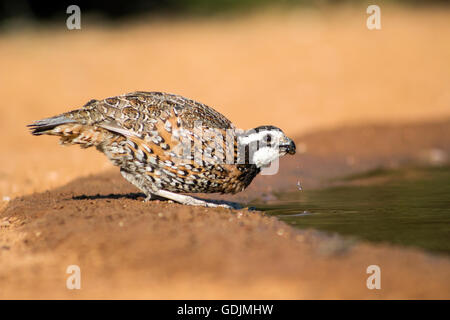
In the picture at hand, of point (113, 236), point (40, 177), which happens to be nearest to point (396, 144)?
point (40, 177)

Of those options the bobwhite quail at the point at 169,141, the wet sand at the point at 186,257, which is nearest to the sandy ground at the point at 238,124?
the wet sand at the point at 186,257

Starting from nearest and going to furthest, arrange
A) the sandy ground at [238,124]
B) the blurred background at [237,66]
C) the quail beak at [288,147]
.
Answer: the sandy ground at [238,124], the quail beak at [288,147], the blurred background at [237,66]

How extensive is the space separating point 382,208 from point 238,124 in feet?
30.1

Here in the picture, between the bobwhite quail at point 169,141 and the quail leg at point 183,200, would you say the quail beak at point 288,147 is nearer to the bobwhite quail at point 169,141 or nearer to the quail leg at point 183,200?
the bobwhite quail at point 169,141

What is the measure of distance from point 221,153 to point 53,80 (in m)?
15.6

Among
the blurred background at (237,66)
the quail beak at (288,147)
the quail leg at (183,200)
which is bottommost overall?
the quail leg at (183,200)

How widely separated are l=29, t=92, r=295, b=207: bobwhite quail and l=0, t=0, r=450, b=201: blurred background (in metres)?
4.44

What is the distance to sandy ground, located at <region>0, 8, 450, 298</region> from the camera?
5926mm

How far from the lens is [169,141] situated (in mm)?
7941

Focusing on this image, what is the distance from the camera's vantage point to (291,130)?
56.5 ft

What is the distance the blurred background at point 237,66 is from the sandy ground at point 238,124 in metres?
0.09

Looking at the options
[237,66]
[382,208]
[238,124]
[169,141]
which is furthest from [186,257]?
A: [237,66]

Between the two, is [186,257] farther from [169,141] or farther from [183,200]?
[183,200]

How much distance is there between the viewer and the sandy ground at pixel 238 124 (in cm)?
593
